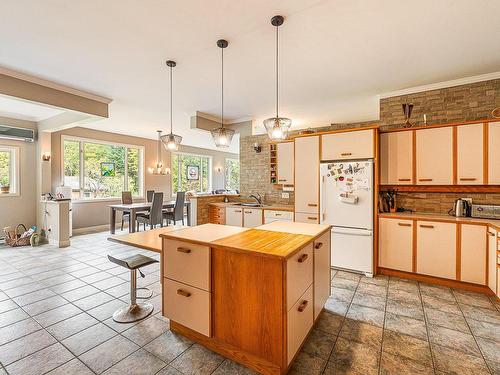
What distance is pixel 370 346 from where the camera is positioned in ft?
6.37

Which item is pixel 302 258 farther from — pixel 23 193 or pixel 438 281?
pixel 23 193

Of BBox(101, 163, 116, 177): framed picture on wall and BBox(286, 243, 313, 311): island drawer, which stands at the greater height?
BBox(101, 163, 116, 177): framed picture on wall

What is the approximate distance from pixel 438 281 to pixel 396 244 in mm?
612

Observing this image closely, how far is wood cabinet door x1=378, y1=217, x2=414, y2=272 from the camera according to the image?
3.21 meters

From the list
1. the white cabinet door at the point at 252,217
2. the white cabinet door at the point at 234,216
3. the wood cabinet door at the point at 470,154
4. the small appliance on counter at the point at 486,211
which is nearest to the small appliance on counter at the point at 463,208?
the small appliance on counter at the point at 486,211

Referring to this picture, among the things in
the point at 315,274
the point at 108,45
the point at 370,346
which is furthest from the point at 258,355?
the point at 108,45

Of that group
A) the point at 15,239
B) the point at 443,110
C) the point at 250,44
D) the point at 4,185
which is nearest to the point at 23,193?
the point at 4,185

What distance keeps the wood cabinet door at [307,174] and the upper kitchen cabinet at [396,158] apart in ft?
3.06

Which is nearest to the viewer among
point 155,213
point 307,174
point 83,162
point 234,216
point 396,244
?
point 396,244

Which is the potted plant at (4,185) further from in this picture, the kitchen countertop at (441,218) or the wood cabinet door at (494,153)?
the wood cabinet door at (494,153)

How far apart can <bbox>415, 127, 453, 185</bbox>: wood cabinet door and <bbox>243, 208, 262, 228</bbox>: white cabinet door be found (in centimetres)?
247

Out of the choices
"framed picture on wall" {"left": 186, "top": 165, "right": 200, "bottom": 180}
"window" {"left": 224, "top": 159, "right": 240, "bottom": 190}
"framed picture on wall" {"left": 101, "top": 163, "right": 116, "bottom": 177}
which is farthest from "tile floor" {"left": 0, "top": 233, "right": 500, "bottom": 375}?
"window" {"left": 224, "top": 159, "right": 240, "bottom": 190}

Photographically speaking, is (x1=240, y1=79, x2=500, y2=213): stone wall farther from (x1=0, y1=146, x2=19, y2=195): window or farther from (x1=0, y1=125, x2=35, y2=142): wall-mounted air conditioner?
(x1=0, y1=146, x2=19, y2=195): window

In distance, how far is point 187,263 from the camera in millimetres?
1892
